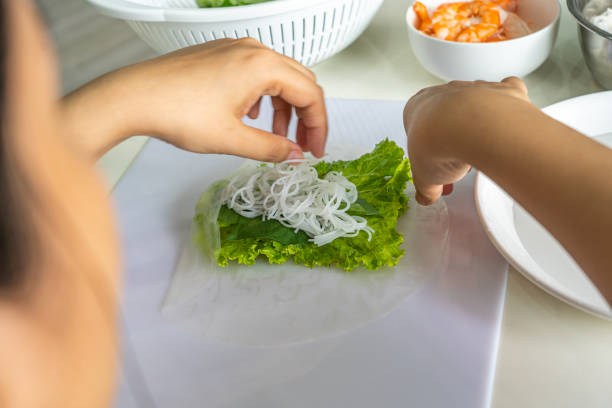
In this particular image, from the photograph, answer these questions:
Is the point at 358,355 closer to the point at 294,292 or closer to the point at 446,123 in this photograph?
the point at 294,292

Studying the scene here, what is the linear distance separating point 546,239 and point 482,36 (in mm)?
495

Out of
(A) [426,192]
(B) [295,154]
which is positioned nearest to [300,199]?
(B) [295,154]

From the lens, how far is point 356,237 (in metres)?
0.90

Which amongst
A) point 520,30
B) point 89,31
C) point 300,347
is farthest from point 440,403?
point 89,31

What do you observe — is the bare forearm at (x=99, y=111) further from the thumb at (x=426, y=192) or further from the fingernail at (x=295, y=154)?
the thumb at (x=426, y=192)

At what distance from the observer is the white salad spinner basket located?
103cm

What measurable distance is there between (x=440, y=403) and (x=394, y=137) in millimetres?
565

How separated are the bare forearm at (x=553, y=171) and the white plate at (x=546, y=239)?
184mm

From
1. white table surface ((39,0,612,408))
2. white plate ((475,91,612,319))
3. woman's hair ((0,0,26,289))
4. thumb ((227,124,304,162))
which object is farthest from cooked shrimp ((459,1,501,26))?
woman's hair ((0,0,26,289))

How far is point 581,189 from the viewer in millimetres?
473

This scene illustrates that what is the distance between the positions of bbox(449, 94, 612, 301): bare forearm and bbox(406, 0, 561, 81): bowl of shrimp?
20.5 inches

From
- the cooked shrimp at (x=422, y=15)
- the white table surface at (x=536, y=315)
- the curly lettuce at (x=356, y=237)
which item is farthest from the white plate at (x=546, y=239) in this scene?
the cooked shrimp at (x=422, y=15)

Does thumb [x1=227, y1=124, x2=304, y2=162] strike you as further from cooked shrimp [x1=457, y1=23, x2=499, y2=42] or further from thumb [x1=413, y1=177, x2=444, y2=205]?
cooked shrimp [x1=457, y1=23, x2=499, y2=42]

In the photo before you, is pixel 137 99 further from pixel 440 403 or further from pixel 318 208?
pixel 440 403
